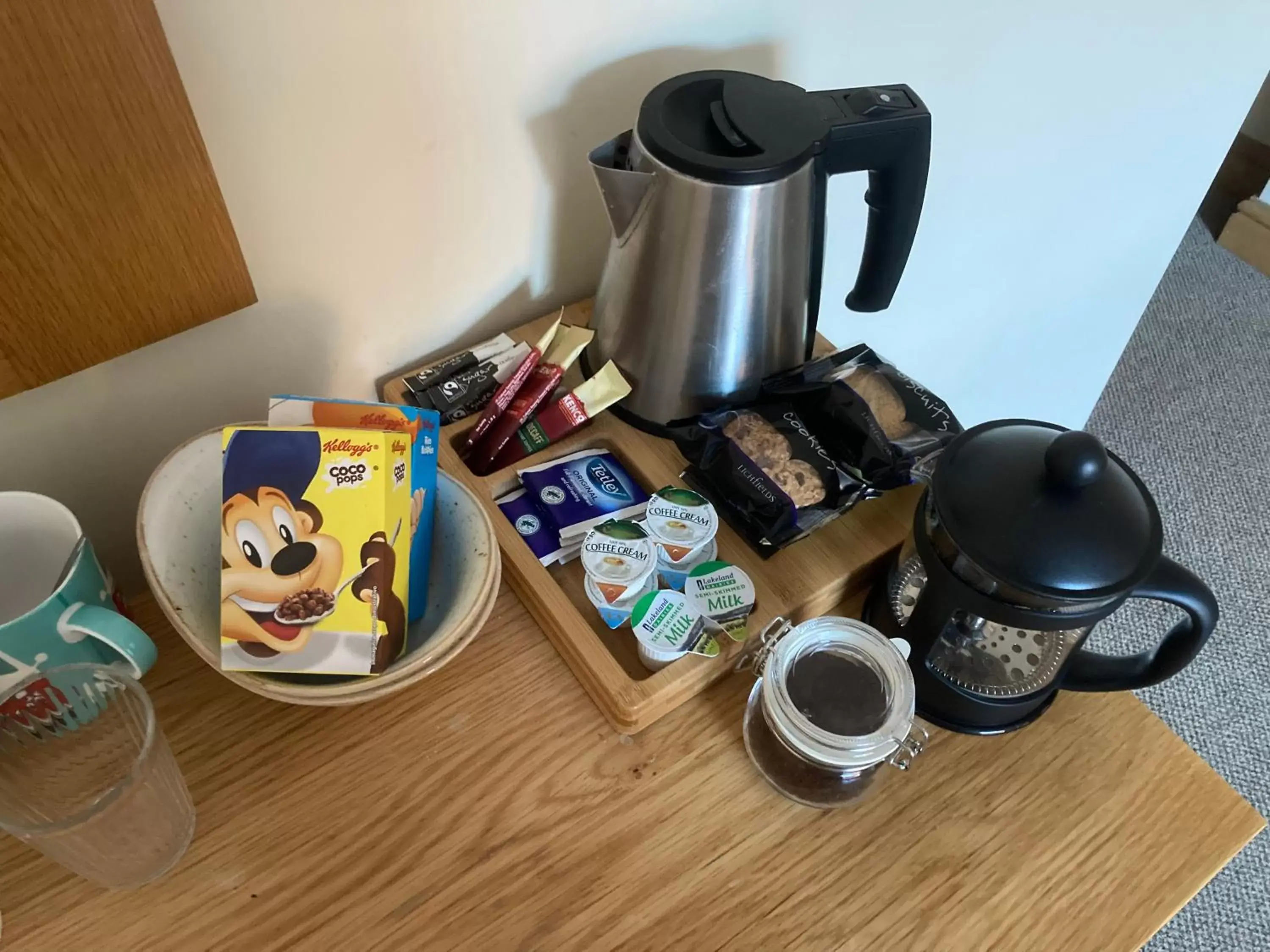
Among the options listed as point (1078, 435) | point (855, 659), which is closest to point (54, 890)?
point (855, 659)

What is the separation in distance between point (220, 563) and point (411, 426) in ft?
0.47

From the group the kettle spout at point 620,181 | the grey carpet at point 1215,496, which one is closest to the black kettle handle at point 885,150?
the kettle spout at point 620,181

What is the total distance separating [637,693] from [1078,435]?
29 cm

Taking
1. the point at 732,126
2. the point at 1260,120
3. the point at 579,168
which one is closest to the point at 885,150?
the point at 732,126

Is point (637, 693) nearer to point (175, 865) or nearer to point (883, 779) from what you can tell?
point (883, 779)

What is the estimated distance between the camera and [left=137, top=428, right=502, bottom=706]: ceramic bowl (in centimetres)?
51

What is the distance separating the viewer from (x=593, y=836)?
0.56 meters

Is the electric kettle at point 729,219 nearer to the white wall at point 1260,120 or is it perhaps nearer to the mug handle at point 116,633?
the mug handle at point 116,633

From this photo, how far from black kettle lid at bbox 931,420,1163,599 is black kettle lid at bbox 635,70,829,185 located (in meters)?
0.22

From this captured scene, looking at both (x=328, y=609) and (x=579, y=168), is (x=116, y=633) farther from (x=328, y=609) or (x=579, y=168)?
(x=579, y=168)

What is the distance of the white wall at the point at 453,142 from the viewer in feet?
1.84

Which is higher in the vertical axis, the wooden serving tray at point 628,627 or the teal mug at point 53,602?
the teal mug at point 53,602

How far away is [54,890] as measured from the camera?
0.51 meters

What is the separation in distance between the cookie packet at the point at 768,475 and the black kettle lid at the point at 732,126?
6.6 inches
